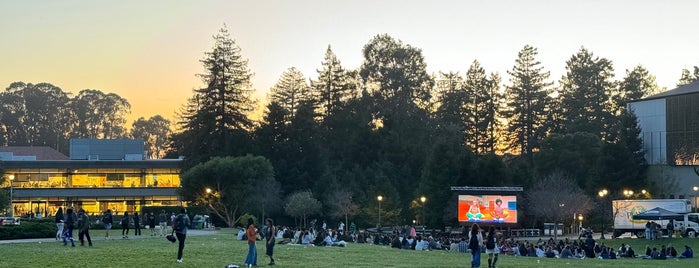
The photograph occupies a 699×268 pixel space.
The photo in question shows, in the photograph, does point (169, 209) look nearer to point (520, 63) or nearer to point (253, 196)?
point (253, 196)

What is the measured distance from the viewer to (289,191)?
286ft

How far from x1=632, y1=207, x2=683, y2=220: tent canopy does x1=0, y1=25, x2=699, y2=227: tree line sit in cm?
1625

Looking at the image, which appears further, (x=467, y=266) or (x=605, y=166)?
(x=605, y=166)

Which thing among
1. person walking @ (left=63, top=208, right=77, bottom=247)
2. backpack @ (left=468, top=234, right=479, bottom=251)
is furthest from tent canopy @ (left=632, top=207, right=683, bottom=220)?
person walking @ (left=63, top=208, right=77, bottom=247)

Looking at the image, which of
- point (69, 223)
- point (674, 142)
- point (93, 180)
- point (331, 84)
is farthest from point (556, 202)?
point (93, 180)

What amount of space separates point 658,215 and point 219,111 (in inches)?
1909

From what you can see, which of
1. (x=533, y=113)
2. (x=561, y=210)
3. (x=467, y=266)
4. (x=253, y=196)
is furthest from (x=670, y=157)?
(x=467, y=266)

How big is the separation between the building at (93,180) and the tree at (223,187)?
890 inches

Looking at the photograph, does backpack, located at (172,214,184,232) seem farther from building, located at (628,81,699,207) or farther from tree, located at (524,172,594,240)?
building, located at (628,81,699,207)

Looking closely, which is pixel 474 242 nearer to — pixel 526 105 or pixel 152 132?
pixel 526 105

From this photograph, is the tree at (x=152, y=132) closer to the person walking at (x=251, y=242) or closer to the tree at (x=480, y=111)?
the tree at (x=480, y=111)

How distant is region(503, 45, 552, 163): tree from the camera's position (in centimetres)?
10612

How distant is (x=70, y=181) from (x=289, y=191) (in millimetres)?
26260

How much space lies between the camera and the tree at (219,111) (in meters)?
89.4
